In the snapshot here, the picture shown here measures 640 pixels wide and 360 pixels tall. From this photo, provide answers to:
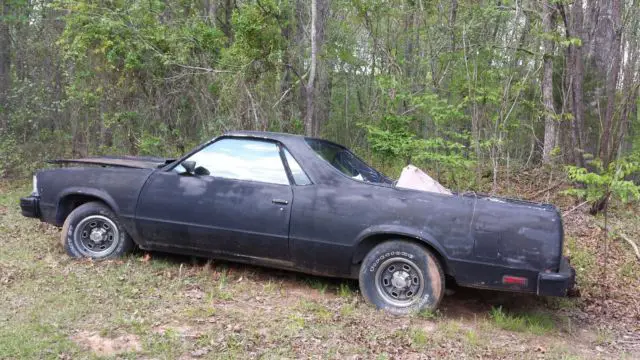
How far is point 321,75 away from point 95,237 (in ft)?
23.5

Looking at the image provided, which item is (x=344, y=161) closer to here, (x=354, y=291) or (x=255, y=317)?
(x=354, y=291)

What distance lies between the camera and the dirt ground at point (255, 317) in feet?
13.0

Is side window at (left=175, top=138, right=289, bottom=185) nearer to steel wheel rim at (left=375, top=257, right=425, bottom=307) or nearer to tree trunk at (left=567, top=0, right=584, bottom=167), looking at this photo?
steel wheel rim at (left=375, top=257, right=425, bottom=307)

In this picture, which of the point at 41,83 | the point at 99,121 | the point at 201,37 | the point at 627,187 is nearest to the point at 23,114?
the point at 41,83

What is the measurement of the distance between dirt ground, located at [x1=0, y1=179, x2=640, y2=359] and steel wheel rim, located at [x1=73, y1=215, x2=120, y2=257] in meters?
0.20

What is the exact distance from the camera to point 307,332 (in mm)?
4254

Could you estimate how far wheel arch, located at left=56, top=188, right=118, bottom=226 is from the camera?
18.3ft

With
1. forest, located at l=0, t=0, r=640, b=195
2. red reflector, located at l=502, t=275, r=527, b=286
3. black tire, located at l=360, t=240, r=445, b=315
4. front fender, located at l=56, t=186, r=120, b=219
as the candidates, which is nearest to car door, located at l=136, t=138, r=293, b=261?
front fender, located at l=56, t=186, r=120, b=219

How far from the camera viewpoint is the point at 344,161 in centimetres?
563

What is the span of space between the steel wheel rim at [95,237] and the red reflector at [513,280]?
3873 millimetres

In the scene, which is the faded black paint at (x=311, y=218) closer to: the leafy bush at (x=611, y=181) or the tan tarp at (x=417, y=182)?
the tan tarp at (x=417, y=182)

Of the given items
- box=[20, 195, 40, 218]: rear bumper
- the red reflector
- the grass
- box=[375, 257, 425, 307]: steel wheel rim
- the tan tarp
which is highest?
the tan tarp

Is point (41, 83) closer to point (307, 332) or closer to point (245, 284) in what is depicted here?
point (245, 284)

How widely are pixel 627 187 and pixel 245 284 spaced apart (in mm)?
3919
